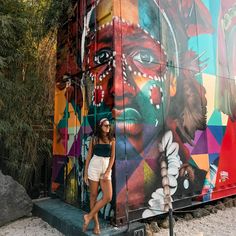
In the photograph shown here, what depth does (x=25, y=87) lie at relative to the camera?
5.15 m

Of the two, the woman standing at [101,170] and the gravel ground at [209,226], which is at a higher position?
the woman standing at [101,170]

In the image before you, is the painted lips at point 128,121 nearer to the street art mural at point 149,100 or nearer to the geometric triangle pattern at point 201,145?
the street art mural at point 149,100

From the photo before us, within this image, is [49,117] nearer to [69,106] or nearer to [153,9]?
[69,106]

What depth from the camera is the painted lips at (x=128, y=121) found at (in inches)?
153

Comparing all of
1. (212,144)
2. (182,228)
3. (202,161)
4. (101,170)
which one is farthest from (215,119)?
(101,170)

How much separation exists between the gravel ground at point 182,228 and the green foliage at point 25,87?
1.03 m

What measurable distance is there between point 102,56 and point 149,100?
0.95m

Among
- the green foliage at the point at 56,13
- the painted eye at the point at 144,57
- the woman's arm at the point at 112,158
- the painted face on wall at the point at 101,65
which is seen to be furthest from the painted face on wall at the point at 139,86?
the green foliage at the point at 56,13

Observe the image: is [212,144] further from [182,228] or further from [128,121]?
[128,121]

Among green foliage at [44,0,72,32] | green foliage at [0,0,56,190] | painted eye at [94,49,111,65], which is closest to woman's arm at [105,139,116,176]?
painted eye at [94,49,111,65]

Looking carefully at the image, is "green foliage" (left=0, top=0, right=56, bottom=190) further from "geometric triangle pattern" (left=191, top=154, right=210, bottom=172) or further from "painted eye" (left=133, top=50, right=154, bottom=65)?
"geometric triangle pattern" (left=191, top=154, right=210, bottom=172)

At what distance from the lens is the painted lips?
12.8 feet

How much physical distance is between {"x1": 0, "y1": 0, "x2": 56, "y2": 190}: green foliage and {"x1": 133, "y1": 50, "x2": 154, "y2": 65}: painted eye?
2118 mm

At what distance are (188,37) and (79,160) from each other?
9.25 ft
